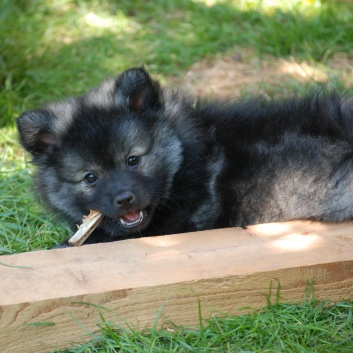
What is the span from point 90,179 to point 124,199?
0.95 feet

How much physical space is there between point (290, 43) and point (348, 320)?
388 centimetres

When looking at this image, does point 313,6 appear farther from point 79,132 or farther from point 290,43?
point 79,132

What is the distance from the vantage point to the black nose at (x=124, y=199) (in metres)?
3.61

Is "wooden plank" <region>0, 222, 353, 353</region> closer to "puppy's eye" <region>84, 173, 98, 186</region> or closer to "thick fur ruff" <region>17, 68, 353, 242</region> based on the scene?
"thick fur ruff" <region>17, 68, 353, 242</region>

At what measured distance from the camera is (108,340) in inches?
121

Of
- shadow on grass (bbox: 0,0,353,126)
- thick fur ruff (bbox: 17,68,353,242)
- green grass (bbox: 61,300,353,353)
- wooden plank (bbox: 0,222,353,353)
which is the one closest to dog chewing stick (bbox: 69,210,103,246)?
thick fur ruff (bbox: 17,68,353,242)

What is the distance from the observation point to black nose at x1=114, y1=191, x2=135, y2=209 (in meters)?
3.61

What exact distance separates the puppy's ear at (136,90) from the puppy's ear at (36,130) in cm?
43

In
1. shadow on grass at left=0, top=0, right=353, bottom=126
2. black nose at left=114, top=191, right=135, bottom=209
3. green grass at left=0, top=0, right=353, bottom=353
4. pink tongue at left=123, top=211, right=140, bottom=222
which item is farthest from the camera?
shadow on grass at left=0, top=0, right=353, bottom=126

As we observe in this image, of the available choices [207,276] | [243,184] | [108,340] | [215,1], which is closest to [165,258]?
[207,276]

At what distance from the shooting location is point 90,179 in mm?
3783

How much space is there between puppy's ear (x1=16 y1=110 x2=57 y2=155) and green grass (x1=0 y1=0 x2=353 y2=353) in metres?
0.44

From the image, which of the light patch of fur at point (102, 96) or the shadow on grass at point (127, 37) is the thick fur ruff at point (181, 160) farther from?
the shadow on grass at point (127, 37)

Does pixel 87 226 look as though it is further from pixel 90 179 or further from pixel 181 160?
pixel 181 160
